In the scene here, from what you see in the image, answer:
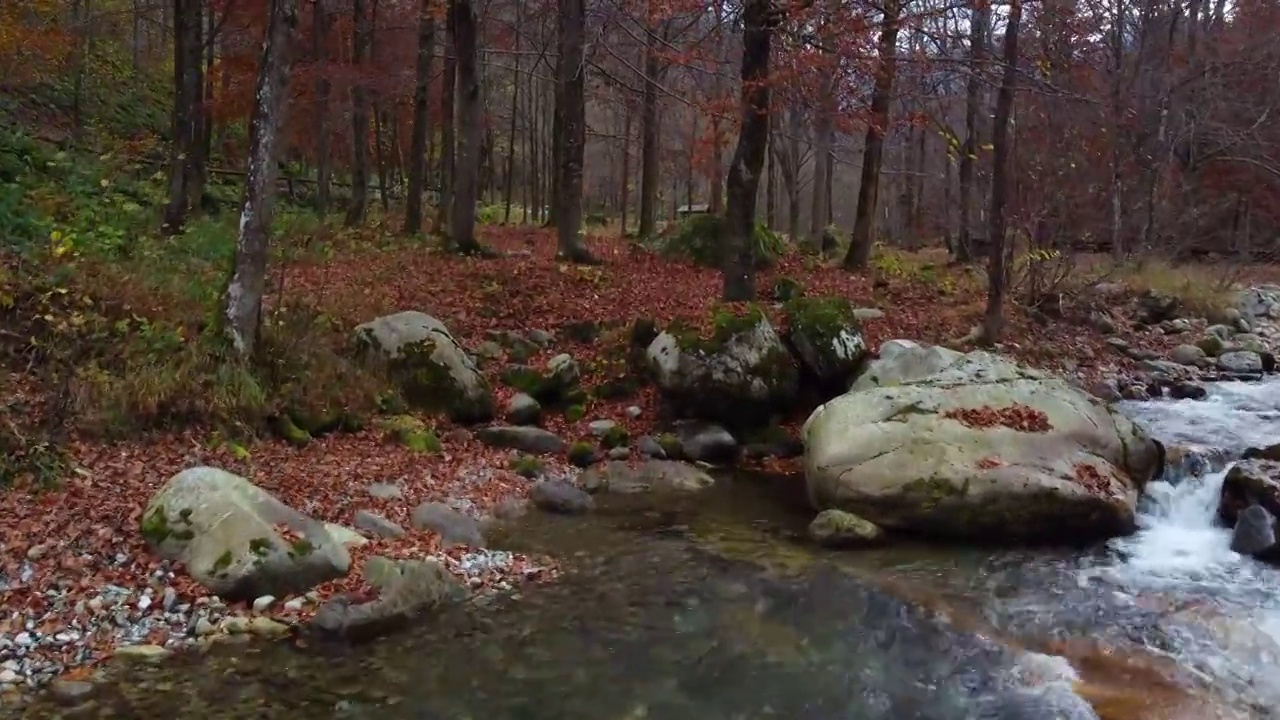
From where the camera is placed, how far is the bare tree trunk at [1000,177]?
1304 centimetres

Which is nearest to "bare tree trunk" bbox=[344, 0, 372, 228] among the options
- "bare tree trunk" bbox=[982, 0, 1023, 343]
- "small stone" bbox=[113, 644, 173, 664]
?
"bare tree trunk" bbox=[982, 0, 1023, 343]

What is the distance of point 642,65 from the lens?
76.2ft

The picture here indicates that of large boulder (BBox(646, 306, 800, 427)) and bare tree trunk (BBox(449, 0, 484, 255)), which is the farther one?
bare tree trunk (BBox(449, 0, 484, 255))

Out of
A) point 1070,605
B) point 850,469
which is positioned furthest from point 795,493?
point 1070,605

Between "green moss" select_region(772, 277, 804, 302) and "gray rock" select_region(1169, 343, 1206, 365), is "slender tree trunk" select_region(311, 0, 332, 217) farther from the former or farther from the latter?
"gray rock" select_region(1169, 343, 1206, 365)

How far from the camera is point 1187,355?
54.0 ft

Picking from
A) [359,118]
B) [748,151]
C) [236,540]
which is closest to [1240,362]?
[748,151]

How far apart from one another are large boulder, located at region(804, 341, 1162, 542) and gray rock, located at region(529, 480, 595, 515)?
A: 2.27 meters

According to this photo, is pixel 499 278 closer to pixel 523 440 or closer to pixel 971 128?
pixel 523 440

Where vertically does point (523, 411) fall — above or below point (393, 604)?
above

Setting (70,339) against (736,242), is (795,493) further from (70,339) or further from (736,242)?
(70,339)

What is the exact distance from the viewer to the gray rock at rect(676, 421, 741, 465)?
444 inches

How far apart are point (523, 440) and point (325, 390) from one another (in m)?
2.21

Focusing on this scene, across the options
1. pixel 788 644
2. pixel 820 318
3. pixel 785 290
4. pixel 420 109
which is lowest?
pixel 788 644
